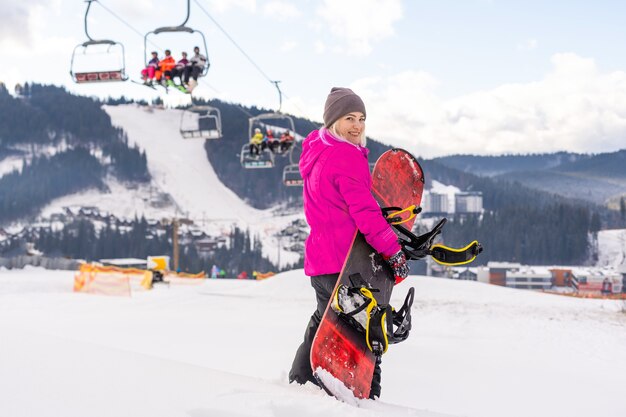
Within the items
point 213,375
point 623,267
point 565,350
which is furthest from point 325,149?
point 623,267

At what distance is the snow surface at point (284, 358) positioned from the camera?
2.54 metres

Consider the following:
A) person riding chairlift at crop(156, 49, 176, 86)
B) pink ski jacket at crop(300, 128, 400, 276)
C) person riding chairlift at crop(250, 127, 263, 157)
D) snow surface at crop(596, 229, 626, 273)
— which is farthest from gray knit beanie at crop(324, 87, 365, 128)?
snow surface at crop(596, 229, 626, 273)

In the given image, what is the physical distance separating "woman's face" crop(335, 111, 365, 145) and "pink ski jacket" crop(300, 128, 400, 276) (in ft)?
0.25

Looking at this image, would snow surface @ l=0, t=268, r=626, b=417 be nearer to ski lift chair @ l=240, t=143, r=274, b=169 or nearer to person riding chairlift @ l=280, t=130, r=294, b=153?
person riding chairlift @ l=280, t=130, r=294, b=153

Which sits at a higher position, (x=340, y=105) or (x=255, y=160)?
(x=255, y=160)

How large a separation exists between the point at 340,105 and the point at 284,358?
11.9 feet

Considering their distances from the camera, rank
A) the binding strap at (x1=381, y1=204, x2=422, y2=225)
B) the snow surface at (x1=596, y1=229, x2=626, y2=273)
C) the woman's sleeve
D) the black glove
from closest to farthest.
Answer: the woman's sleeve, the black glove, the binding strap at (x1=381, y1=204, x2=422, y2=225), the snow surface at (x1=596, y1=229, x2=626, y2=273)

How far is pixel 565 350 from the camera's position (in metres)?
9.49

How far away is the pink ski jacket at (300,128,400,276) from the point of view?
3.39m

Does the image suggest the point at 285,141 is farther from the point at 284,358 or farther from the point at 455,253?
the point at 455,253

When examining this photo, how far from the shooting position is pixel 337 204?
3.51m

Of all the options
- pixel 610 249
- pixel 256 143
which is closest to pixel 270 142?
pixel 256 143

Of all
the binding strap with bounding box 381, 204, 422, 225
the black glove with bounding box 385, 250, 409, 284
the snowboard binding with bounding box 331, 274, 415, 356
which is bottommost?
the snowboard binding with bounding box 331, 274, 415, 356

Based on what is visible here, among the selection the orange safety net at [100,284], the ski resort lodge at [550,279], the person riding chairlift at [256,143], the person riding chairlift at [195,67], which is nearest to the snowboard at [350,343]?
the person riding chairlift at [195,67]
